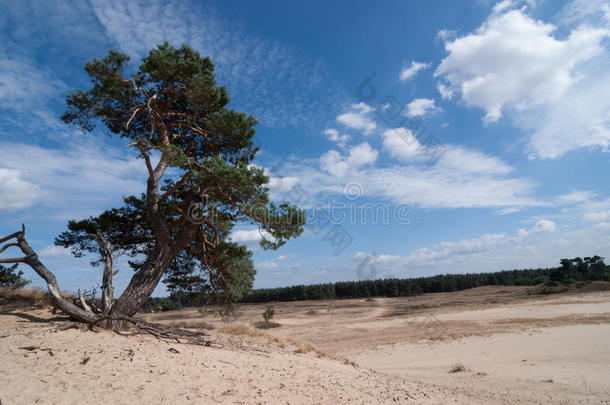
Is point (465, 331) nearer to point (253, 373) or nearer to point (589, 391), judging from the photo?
point (589, 391)

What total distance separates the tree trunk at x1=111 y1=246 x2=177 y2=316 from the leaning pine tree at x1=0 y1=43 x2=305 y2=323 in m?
0.03

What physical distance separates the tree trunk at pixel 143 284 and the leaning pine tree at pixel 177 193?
30 mm

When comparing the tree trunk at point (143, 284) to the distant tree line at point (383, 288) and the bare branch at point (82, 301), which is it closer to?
the bare branch at point (82, 301)

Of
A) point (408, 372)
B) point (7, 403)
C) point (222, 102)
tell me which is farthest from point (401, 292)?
point (7, 403)

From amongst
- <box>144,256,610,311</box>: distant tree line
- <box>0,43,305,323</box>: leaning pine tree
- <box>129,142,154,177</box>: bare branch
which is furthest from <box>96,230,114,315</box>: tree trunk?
<box>144,256,610,311</box>: distant tree line

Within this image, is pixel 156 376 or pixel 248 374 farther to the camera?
pixel 248 374

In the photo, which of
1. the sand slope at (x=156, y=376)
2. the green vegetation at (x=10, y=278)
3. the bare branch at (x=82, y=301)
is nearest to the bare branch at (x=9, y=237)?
the bare branch at (x=82, y=301)

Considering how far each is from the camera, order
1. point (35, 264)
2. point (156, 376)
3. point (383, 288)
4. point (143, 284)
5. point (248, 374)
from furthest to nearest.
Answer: point (383, 288)
point (143, 284)
point (35, 264)
point (248, 374)
point (156, 376)

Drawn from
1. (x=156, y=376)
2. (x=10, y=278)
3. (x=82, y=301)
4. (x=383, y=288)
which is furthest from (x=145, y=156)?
(x=383, y=288)

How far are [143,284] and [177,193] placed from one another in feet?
10.4

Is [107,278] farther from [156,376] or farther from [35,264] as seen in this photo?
[156,376]

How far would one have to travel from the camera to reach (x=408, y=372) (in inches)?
469

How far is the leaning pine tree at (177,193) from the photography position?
9562 mm

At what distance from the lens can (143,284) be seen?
31.7ft
